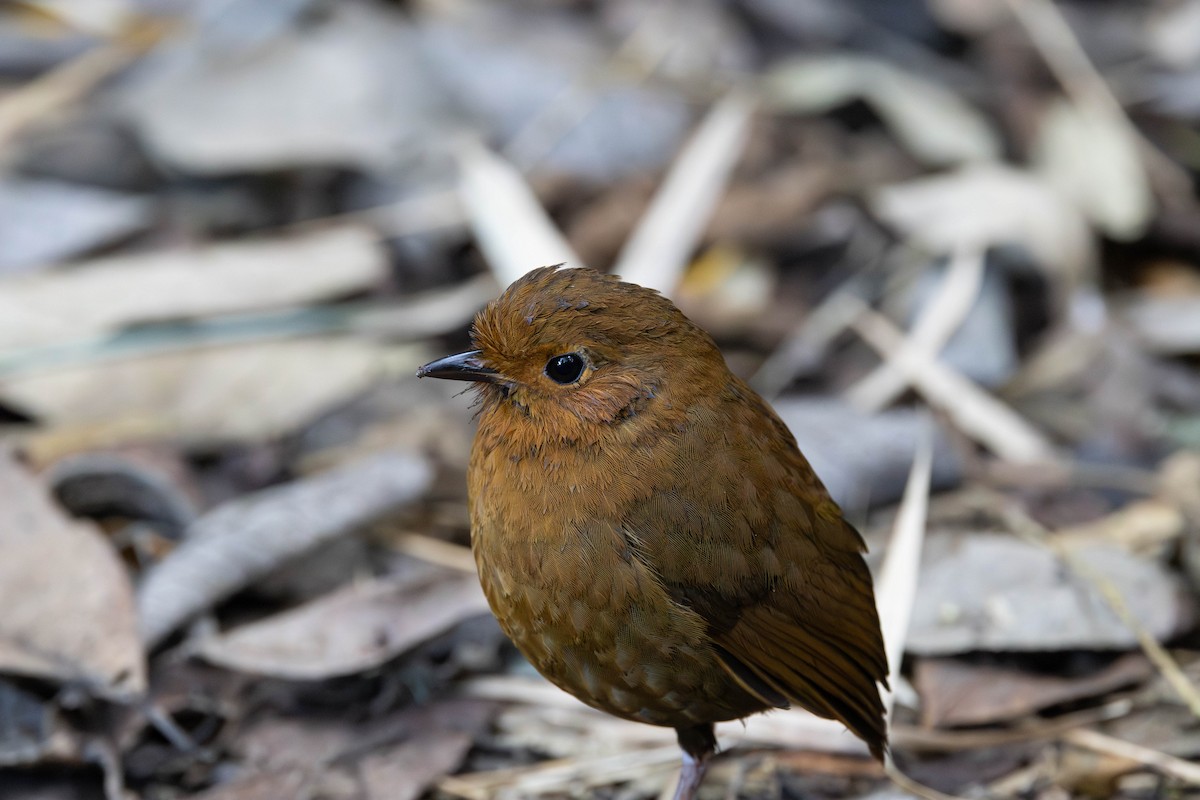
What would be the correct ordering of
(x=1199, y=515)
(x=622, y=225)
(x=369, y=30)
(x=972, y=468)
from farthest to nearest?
(x=369, y=30) → (x=622, y=225) → (x=972, y=468) → (x=1199, y=515)

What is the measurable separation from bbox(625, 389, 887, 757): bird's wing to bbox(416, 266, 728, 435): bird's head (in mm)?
165

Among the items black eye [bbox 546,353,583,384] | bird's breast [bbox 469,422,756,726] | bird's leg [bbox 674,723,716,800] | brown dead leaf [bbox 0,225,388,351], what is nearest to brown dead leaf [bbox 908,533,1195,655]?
bird's leg [bbox 674,723,716,800]

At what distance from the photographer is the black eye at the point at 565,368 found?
3.14 metres

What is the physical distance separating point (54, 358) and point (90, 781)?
1831 millimetres

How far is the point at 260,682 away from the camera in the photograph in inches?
154

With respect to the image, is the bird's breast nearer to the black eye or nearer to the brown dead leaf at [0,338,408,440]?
the black eye

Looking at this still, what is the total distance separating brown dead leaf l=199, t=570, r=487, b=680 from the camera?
373cm

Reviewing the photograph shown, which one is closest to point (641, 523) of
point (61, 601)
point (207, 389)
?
point (61, 601)

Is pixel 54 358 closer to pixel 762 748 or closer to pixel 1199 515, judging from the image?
pixel 762 748

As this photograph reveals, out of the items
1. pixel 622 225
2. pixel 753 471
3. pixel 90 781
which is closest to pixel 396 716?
pixel 90 781

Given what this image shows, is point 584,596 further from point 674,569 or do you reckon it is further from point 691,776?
point 691,776

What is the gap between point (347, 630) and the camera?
151 inches

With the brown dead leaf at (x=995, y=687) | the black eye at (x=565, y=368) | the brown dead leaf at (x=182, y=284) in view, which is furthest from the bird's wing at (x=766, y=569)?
the brown dead leaf at (x=182, y=284)

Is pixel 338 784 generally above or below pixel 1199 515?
below
